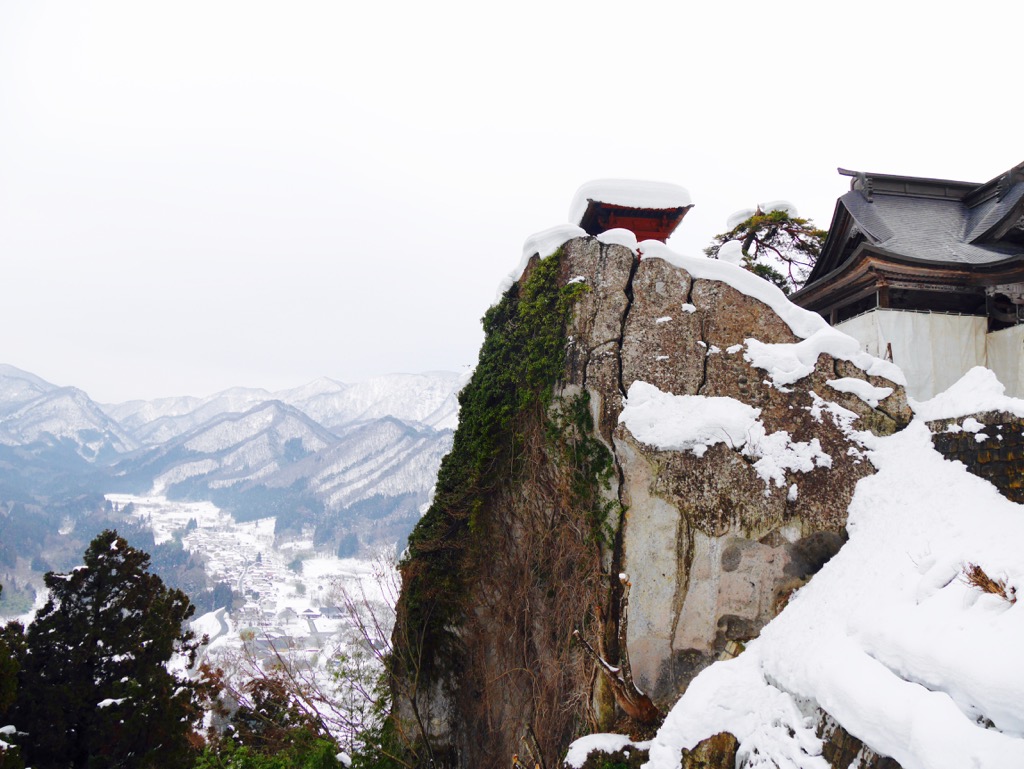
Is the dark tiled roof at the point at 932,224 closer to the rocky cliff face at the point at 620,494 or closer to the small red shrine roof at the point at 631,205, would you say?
the small red shrine roof at the point at 631,205

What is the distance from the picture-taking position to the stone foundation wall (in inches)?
269

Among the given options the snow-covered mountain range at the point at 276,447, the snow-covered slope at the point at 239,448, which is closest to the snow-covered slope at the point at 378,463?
the snow-covered mountain range at the point at 276,447

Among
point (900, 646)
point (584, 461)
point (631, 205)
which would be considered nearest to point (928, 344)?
point (631, 205)

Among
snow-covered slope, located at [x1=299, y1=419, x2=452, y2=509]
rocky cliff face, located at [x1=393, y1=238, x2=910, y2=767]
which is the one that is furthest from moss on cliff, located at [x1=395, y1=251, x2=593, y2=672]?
snow-covered slope, located at [x1=299, y1=419, x2=452, y2=509]

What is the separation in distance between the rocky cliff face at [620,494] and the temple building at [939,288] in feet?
9.63

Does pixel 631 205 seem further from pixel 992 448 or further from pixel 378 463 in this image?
pixel 378 463

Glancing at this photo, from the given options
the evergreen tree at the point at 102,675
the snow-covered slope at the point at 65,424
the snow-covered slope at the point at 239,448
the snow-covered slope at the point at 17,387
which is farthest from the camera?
the snow-covered slope at the point at 17,387

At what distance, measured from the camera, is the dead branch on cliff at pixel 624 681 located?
765 cm

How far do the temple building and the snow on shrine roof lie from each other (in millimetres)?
3465

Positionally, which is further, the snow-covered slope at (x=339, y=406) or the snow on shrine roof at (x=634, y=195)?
the snow-covered slope at (x=339, y=406)

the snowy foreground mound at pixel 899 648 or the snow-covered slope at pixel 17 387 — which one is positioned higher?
the snowy foreground mound at pixel 899 648

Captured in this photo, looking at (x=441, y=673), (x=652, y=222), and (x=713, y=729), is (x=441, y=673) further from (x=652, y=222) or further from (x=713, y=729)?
(x=652, y=222)

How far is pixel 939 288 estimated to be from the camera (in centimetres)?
1138

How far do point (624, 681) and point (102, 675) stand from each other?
28.8 feet
